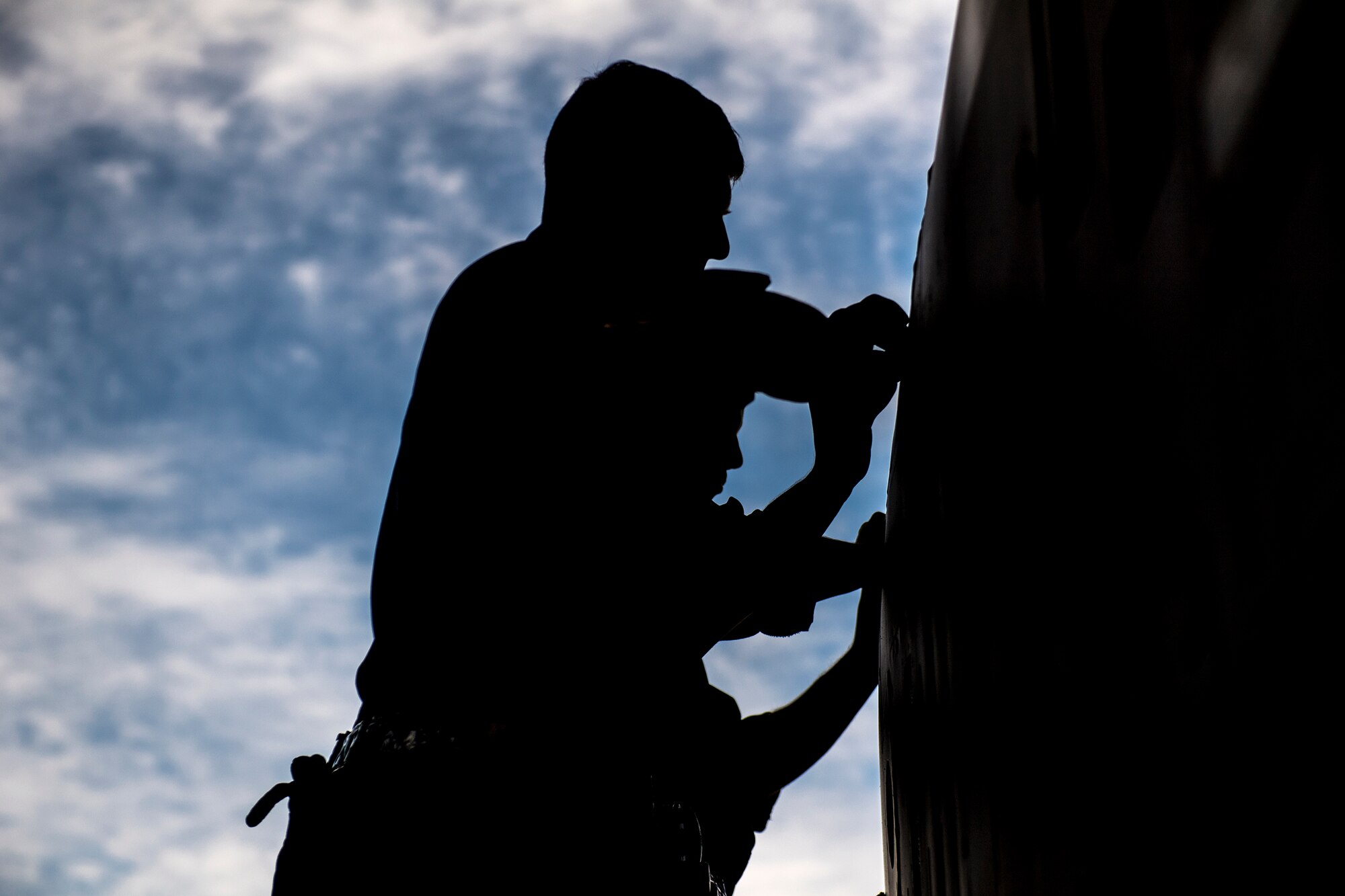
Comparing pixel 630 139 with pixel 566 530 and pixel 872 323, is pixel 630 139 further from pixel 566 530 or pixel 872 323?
pixel 566 530

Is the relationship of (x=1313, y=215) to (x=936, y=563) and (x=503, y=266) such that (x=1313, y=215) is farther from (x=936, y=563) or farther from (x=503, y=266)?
(x=503, y=266)

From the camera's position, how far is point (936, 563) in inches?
82.9

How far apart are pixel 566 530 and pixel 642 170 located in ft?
2.32

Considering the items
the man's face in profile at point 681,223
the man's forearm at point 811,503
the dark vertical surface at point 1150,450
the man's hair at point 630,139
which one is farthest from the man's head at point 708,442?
the dark vertical surface at point 1150,450

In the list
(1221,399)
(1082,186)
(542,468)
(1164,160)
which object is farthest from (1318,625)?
(542,468)

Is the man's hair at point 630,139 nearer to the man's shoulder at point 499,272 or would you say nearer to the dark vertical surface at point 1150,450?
the man's shoulder at point 499,272

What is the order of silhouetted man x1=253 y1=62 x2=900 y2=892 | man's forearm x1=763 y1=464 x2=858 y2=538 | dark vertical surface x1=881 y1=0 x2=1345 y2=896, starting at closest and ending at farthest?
dark vertical surface x1=881 y1=0 x2=1345 y2=896, silhouetted man x1=253 y1=62 x2=900 y2=892, man's forearm x1=763 y1=464 x2=858 y2=538

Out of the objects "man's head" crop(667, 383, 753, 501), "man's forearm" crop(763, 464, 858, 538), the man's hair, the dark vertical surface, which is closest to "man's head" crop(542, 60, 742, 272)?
the man's hair

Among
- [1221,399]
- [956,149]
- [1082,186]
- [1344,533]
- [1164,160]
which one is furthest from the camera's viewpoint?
[956,149]

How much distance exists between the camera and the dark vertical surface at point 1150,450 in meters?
0.67

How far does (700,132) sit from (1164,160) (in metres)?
1.67

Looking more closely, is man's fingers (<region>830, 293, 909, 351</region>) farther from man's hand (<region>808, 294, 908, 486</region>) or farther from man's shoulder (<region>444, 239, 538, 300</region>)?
man's shoulder (<region>444, 239, 538, 300</region>)

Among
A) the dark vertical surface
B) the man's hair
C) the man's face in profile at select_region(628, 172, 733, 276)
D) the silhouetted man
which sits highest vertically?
the man's hair

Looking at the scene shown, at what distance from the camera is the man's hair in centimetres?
243
